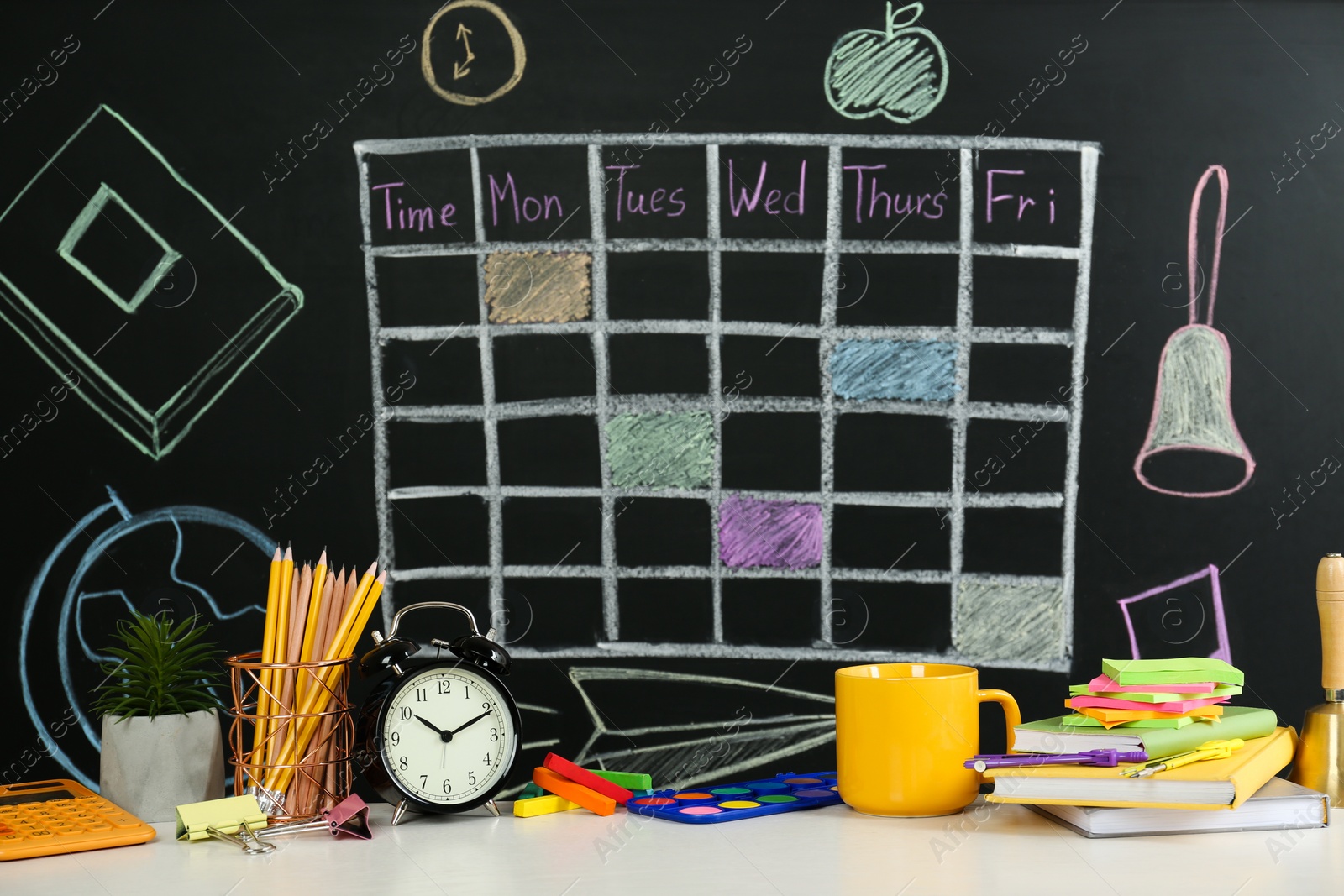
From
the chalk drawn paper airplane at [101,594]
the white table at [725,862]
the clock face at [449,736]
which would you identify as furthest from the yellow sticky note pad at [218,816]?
the chalk drawn paper airplane at [101,594]

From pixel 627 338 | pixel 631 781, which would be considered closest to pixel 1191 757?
pixel 631 781

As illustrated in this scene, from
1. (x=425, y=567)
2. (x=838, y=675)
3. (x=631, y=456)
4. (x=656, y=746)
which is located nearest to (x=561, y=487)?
(x=631, y=456)

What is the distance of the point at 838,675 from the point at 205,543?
0.94 meters

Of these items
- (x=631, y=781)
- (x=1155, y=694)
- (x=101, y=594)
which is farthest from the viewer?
(x=101, y=594)

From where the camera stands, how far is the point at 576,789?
1077mm

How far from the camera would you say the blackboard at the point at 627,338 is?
1525mm

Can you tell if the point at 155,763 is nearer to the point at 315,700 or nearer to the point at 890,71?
the point at 315,700

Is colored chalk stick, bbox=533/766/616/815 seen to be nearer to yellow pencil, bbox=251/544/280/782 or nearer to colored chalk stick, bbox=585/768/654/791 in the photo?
colored chalk stick, bbox=585/768/654/791

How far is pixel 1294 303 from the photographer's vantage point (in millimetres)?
1581

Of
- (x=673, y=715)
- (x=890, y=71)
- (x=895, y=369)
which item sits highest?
(x=890, y=71)

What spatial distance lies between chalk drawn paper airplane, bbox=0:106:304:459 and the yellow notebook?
1121 mm

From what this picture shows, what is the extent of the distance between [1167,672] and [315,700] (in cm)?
80

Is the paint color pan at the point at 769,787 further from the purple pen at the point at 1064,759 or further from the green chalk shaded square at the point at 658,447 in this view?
the green chalk shaded square at the point at 658,447

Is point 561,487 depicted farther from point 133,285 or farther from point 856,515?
point 133,285
